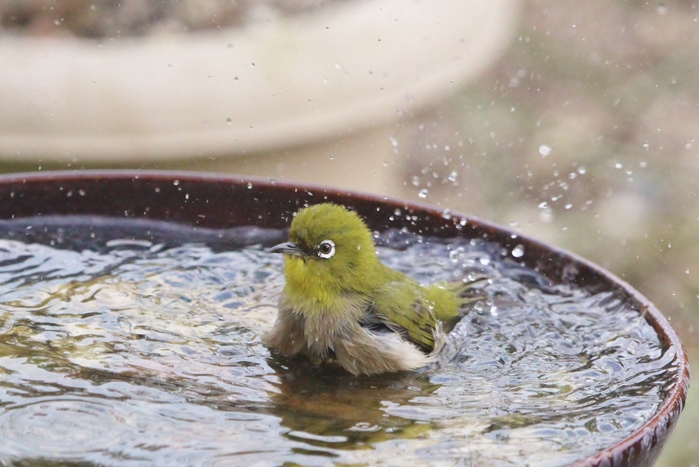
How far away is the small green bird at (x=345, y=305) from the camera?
3504 millimetres

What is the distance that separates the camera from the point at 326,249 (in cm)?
366

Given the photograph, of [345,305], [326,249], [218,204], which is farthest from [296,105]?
[345,305]

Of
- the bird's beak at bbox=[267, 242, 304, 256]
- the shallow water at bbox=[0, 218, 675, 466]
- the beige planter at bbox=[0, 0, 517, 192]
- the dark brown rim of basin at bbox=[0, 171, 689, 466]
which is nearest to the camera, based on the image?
the shallow water at bbox=[0, 218, 675, 466]

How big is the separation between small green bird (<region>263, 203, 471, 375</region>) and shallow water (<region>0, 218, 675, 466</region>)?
0.26 ft

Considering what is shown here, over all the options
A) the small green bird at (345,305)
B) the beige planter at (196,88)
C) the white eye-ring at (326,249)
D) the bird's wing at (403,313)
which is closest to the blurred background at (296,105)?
the beige planter at (196,88)

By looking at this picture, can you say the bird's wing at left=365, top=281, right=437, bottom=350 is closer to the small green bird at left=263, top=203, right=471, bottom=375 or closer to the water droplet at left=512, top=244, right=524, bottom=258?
the small green bird at left=263, top=203, right=471, bottom=375

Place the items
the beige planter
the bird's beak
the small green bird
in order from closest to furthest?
1. the small green bird
2. the bird's beak
3. the beige planter

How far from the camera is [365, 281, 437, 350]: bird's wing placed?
3648 mm

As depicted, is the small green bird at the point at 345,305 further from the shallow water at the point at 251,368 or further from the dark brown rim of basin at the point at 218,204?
the dark brown rim of basin at the point at 218,204

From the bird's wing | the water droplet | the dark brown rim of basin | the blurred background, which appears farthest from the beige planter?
the bird's wing

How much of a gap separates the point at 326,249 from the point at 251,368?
57cm

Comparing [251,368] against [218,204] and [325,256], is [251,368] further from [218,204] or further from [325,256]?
[218,204]

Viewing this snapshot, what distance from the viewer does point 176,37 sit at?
5.67 m

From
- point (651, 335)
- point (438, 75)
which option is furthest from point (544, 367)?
point (438, 75)
